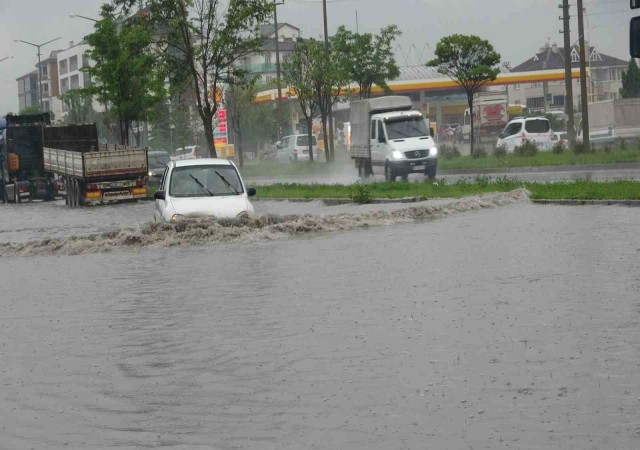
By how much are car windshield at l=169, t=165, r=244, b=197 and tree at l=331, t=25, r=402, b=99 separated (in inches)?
1759

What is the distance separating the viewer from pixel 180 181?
24.5 metres

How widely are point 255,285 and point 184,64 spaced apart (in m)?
34.2

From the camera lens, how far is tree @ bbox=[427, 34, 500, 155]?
63.9 m

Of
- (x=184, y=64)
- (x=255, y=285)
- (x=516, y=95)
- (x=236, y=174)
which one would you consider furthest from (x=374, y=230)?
(x=516, y=95)

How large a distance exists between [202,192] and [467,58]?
41858mm

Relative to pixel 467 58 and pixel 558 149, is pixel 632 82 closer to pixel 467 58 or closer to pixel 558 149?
pixel 467 58

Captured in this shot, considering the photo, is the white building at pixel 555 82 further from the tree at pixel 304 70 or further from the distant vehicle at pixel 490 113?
the tree at pixel 304 70

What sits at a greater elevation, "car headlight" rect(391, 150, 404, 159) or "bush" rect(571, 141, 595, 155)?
"car headlight" rect(391, 150, 404, 159)

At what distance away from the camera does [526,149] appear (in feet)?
177

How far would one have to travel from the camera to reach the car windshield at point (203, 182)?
24.3 m

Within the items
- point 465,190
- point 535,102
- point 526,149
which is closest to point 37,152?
point 526,149

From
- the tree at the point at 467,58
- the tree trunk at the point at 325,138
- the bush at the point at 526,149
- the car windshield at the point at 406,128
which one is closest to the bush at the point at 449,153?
the tree at the point at 467,58

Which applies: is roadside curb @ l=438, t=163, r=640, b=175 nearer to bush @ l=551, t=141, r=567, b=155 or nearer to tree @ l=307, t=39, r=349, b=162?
bush @ l=551, t=141, r=567, b=155

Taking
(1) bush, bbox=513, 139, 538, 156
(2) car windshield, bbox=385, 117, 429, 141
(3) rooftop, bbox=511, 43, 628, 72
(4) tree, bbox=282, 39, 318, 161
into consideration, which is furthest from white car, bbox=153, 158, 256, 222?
(3) rooftop, bbox=511, 43, 628, 72
